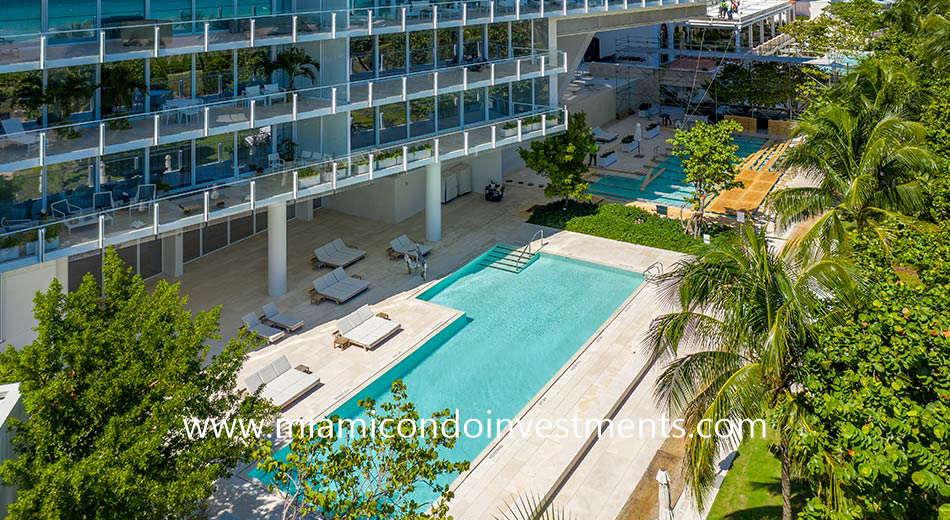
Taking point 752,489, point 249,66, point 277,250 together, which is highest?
point 249,66

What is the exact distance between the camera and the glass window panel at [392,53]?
31391 millimetres

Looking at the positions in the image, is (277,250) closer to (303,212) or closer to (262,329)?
(262,329)

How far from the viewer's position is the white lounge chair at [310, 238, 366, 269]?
31.4m

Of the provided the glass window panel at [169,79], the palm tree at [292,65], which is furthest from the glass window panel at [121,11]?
the palm tree at [292,65]

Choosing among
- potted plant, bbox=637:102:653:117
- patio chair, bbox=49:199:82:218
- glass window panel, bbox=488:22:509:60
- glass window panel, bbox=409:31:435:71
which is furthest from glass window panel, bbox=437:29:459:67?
potted plant, bbox=637:102:653:117

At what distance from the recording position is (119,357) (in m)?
14.8

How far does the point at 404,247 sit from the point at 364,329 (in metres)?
6.84

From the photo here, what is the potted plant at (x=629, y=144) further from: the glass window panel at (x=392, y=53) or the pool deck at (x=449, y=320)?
the glass window panel at (x=392, y=53)

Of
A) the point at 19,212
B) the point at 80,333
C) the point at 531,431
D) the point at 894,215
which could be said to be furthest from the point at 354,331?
the point at 894,215

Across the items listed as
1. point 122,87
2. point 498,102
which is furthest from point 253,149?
point 498,102

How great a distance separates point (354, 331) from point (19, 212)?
980cm

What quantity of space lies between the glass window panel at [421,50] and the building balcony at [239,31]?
49.4 inches

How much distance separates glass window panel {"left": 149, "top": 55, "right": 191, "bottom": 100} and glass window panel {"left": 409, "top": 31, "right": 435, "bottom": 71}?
9.03m

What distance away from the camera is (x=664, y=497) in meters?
17.4
